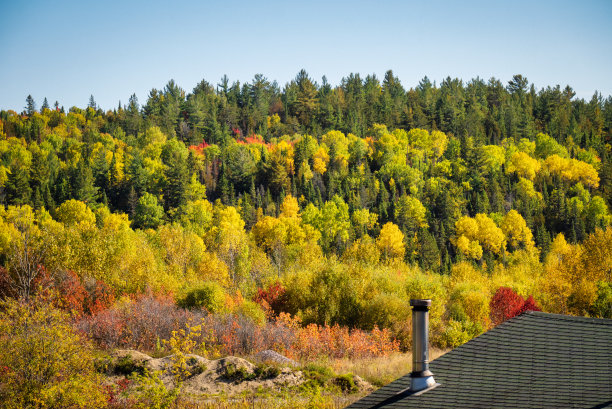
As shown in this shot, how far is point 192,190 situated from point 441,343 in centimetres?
8974

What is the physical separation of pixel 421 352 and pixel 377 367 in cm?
2163

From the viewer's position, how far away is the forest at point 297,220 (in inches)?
1731

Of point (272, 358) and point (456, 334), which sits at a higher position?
point (272, 358)

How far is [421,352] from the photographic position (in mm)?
12281

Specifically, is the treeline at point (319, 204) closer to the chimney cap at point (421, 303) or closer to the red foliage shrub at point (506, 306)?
the red foliage shrub at point (506, 306)

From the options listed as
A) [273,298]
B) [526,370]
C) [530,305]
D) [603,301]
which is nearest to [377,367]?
[273,298]

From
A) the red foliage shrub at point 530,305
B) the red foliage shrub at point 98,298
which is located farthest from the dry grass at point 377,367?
the red foliage shrub at point 530,305

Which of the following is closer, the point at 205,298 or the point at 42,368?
the point at 42,368

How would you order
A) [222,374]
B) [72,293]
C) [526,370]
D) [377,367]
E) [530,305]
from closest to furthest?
[526,370] < [222,374] < [377,367] < [72,293] < [530,305]

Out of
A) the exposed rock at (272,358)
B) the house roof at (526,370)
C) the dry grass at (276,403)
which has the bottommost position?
the dry grass at (276,403)

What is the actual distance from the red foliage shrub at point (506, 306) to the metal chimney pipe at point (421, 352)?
46.3 metres

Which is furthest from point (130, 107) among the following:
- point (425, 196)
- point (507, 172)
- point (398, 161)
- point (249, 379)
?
point (249, 379)

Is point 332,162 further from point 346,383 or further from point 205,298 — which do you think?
point 346,383

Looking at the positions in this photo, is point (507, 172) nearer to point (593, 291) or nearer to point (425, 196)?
point (425, 196)
